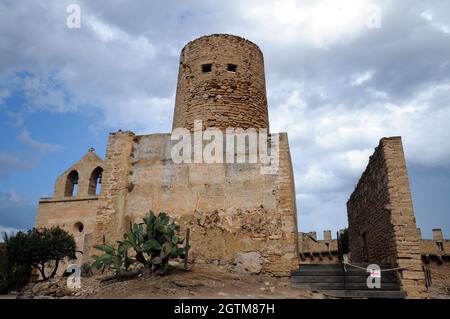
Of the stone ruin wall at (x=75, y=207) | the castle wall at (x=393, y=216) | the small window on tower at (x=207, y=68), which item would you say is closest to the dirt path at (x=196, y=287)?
the castle wall at (x=393, y=216)

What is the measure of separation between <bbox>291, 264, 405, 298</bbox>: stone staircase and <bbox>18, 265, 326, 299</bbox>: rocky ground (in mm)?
380

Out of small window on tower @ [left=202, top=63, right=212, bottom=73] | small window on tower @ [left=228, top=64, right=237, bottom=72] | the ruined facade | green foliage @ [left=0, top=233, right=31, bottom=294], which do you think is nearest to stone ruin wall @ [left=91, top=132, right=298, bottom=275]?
the ruined facade

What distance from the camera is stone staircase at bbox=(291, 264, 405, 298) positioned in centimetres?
747

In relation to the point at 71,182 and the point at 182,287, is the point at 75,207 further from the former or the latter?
the point at 182,287

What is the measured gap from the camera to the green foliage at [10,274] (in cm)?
1430

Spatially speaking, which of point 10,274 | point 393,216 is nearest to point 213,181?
point 393,216

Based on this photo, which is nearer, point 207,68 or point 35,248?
point 207,68

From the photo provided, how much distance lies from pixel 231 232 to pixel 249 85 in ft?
16.7

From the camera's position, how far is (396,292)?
24.4 feet

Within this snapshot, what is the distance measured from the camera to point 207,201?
29.9 feet

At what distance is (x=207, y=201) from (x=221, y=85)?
401 cm

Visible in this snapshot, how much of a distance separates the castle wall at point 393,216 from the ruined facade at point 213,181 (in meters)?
2.37

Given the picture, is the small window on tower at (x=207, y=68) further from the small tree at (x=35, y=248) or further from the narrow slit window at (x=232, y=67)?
the small tree at (x=35, y=248)
